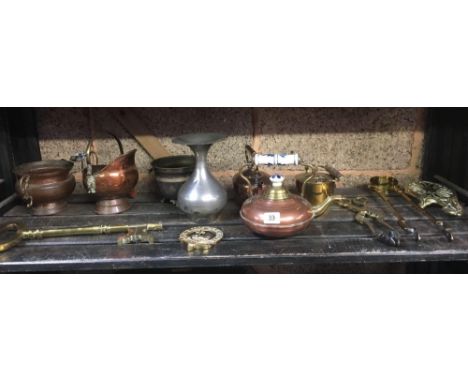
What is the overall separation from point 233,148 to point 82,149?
0.67 meters

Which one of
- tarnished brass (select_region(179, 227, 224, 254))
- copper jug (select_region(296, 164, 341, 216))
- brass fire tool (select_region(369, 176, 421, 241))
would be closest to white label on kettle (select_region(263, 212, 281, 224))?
tarnished brass (select_region(179, 227, 224, 254))

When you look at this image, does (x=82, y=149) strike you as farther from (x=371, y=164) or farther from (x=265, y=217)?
(x=371, y=164)

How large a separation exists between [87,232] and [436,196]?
1296mm

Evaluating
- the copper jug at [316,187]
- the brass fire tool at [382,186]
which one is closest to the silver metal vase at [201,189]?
the copper jug at [316,187]

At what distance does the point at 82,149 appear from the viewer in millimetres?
1813

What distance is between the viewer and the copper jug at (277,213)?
1.29 meters

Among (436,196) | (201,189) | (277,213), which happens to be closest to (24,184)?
(201,189)

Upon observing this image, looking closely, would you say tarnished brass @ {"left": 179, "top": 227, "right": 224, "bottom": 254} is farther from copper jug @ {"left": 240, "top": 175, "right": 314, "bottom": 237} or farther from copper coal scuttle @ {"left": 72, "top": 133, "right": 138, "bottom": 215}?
copper coal scuttle @ {"left": 72, "top": 133, "right": 138, "bottom": 215}

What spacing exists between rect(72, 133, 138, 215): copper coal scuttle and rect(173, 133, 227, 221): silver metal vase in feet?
0.72

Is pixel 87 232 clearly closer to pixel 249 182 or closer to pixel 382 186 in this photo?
pixel 249 182

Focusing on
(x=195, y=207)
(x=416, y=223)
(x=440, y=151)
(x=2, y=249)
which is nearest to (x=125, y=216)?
(x=195, y=207)

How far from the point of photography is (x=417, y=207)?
61.5 inches

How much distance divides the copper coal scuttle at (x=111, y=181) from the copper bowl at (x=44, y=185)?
93 millimetres

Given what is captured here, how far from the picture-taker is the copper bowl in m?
1.50
